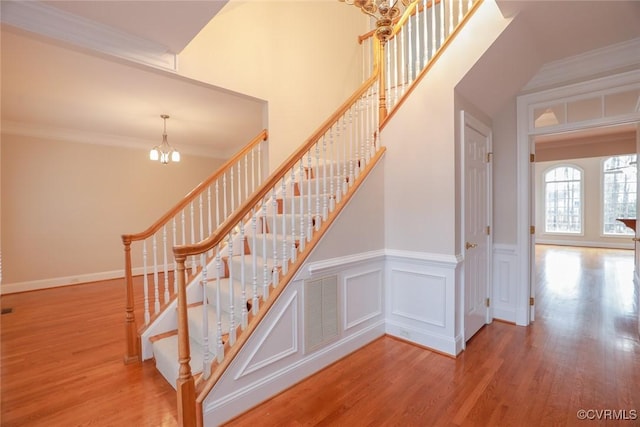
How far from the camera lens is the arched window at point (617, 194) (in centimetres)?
819

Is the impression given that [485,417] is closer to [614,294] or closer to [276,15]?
[614,294]

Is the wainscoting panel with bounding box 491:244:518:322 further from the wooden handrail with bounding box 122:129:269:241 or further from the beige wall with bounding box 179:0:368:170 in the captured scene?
the wooden handrail with bounding box 122:129:269:241

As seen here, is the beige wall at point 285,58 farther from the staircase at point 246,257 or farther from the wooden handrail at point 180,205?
the staircase at point 246,257

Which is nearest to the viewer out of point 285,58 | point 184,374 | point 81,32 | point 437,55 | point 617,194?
point 184,374

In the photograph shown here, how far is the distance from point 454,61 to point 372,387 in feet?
9.35

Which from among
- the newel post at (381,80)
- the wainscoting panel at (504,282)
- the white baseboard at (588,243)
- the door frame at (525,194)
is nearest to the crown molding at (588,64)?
the door frame at (525,194)

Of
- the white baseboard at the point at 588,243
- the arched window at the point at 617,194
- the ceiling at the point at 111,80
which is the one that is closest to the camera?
the ceiling at the point at 111,80

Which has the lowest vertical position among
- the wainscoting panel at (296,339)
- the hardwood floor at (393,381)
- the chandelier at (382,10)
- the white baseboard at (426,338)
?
the hardwood floor at (393,381)

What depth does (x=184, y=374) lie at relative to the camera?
1.72m

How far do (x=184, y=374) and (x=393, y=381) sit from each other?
5.04 ft

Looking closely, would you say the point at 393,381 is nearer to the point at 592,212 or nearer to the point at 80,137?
the point at 80,137

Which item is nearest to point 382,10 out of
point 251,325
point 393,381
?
point 251,325

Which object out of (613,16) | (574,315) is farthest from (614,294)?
(613,16)

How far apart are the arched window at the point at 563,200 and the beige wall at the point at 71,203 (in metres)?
11.8
